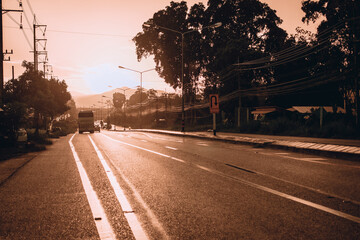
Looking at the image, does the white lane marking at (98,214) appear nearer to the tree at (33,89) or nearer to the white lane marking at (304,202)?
the white lane marking at (304,202)

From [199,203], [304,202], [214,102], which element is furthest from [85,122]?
[304,202]

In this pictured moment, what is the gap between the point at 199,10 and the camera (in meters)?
46.2

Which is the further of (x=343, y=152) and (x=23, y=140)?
(x=23, y=140)

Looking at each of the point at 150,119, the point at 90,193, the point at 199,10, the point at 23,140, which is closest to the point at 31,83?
the point at 23,140

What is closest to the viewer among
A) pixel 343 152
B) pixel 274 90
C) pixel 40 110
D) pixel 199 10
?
pixel 343 152

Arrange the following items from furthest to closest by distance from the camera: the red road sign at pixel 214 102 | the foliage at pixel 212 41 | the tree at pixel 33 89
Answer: the foliage at pixel 212 41 → the tree at pixel 33 89 → the red road sign at pixel 214 102

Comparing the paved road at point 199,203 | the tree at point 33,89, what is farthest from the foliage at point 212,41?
the paved road at point 199,203

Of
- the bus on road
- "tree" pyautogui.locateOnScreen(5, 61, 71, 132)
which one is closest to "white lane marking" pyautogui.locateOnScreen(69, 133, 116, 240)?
"tree" pyautogui.locateOnScreen(5, 61, 71, 132)

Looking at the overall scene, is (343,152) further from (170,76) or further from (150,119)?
(150,119)

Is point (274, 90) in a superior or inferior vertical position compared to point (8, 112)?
superior

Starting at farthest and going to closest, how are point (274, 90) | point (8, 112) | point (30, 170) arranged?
point (274, 90)
point (8, 112)
point (30, 170)

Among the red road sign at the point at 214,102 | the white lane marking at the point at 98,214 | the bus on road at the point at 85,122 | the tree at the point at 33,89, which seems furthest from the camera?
the bus on road at the point at 85,122

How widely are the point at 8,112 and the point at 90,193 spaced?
12.6 m

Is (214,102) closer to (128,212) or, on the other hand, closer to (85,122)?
(128,212)
